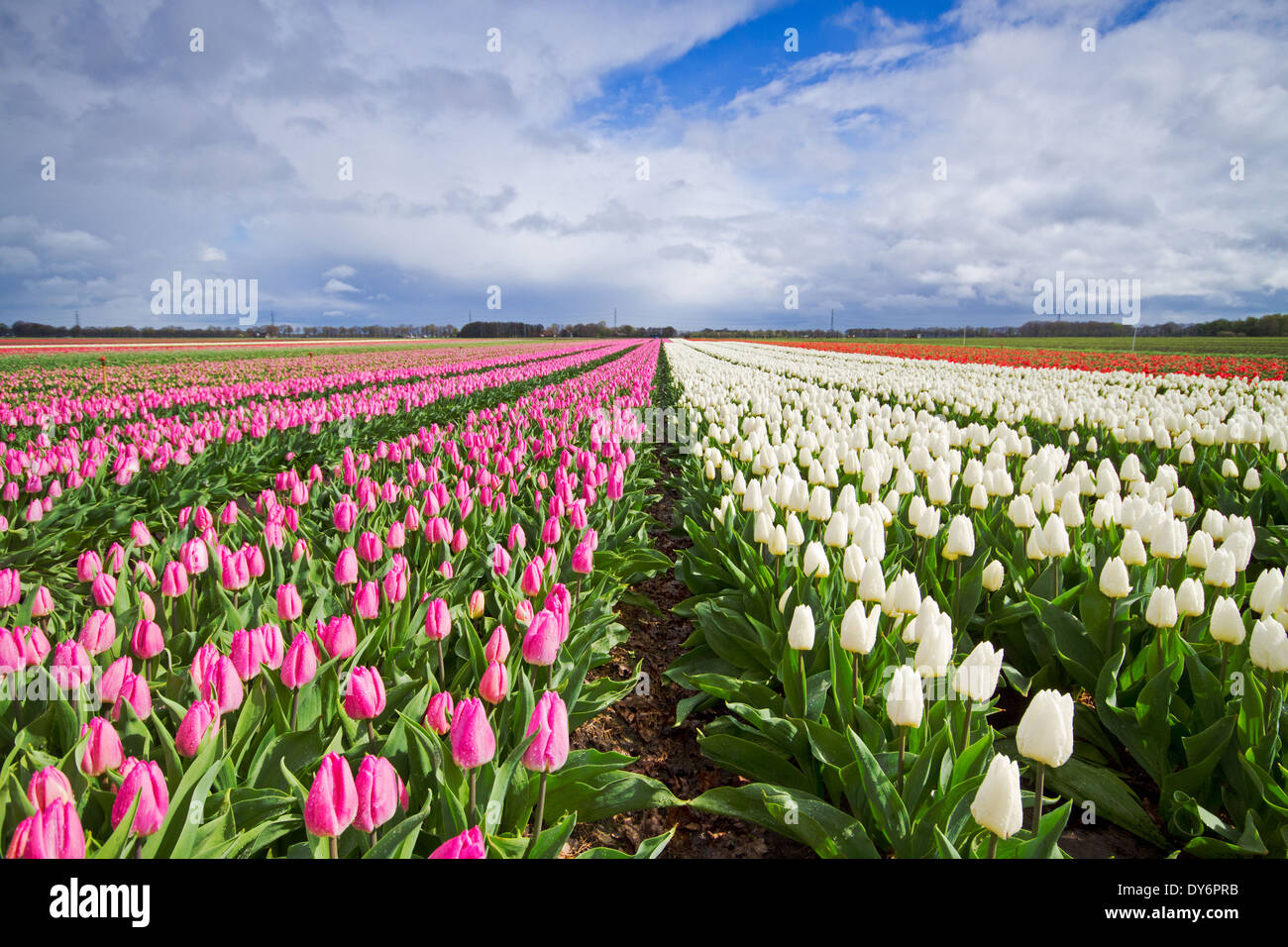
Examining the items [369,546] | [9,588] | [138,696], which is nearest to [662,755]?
[369,546]

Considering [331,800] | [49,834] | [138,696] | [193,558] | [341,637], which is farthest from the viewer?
[193,558]

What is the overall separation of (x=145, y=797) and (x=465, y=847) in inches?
28.4

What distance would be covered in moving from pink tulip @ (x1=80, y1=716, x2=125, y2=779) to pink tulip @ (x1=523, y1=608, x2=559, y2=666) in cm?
106

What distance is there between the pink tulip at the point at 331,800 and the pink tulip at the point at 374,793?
4cm

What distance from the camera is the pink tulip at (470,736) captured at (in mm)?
1548

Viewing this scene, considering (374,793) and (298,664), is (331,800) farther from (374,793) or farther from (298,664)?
(298,664)

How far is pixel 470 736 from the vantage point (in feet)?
5.08

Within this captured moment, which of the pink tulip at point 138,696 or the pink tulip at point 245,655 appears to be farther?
the pink tulip at point 245,655

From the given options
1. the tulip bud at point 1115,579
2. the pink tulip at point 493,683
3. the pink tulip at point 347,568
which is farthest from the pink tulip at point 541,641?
the tulip bud at point 1115,579

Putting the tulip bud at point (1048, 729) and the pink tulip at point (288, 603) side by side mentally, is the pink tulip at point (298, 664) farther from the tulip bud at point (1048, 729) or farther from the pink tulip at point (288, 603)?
the tulip bud at point (1048, 729)

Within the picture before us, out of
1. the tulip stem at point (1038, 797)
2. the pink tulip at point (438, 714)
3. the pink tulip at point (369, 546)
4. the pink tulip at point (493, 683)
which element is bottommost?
the tulip stem at point (1038, 797)

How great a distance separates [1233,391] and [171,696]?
14230mm

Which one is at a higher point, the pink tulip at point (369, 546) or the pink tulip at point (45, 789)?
the pink tulip at point (369, 546)
